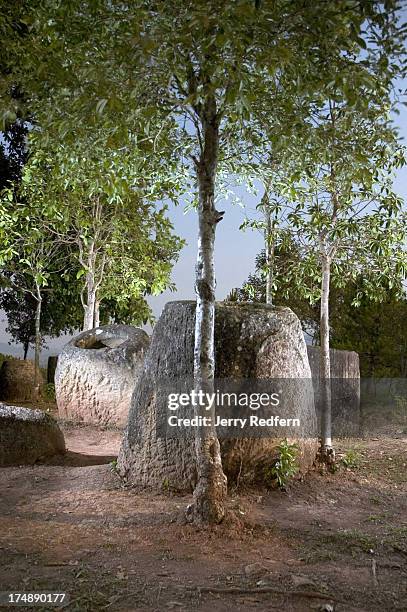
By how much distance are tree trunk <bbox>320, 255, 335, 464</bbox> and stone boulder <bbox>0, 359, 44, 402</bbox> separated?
887cm

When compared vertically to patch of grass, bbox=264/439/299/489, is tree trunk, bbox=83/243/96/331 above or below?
above

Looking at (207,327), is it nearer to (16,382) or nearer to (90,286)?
(90,286)

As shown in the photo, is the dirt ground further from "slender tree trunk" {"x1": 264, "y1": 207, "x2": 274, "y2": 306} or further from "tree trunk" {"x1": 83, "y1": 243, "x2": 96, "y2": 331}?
"tree trunk" {"x1": 83, "y1": 243, "x2": 96, "y2": 331}

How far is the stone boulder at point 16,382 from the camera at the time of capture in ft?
49.3

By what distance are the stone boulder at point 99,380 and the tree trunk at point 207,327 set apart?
5554mm

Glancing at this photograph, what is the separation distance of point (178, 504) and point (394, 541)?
2.05 meters

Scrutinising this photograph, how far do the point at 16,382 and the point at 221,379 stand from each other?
9650 mm

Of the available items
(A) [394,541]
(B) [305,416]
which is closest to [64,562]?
(A) [394,541]

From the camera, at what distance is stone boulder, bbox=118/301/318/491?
6664 mm

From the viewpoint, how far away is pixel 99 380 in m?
11.5

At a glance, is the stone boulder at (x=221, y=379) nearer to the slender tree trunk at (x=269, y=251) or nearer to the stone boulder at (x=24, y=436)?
the stone boulder at (x=24, y=436)

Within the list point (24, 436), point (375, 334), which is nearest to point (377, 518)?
point (24, 436)

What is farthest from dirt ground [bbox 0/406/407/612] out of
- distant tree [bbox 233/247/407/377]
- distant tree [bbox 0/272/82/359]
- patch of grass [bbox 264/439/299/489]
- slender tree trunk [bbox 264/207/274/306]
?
distant tree [bbox 0/272/82/359]

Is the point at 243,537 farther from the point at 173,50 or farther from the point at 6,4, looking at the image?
the point at 6,4
